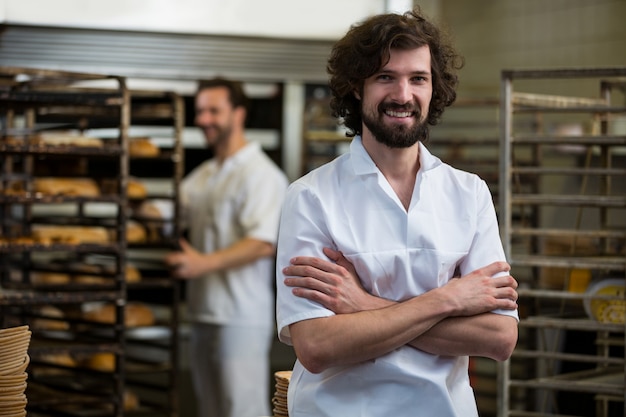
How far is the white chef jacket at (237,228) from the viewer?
484 centimetres

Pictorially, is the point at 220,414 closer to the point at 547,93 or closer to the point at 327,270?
the point at 327,270

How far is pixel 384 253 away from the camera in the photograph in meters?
2.31

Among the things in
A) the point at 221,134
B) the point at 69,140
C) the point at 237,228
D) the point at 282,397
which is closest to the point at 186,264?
the point at 237,228

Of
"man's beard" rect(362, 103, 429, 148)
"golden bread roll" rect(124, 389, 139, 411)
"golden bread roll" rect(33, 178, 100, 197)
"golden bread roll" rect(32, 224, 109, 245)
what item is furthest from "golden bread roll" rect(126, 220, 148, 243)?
"man's beard" rect(362, 103, 429, 148)

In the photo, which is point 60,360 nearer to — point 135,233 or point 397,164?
point 135,233

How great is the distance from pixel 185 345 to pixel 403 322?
410cm

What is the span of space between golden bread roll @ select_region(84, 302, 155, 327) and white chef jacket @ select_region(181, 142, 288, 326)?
22cm

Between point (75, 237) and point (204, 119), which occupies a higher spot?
point (204, 119)

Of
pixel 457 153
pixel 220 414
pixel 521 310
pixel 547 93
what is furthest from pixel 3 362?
pixel 547 93

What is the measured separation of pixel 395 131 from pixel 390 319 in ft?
1.41

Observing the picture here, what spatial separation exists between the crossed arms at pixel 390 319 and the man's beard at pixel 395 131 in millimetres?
283

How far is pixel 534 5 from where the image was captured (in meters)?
6.98

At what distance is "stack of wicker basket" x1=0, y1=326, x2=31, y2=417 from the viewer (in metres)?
2.50

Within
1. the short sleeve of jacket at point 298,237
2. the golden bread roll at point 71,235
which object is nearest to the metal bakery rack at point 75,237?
the golden bread roll at point 71,235
